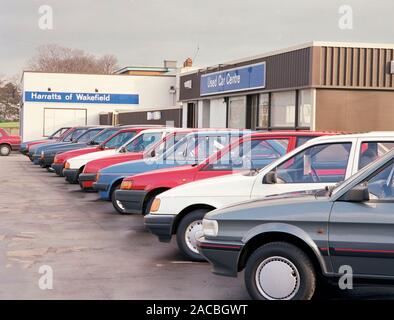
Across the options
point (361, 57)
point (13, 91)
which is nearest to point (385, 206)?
point (361, 57)

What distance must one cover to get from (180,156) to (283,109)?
36.9 feet

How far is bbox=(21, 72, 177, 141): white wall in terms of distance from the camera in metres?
46.0

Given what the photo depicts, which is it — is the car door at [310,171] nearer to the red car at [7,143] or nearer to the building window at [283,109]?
the building window at [283,109]

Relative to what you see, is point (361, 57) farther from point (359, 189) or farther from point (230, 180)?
point (359, 189)

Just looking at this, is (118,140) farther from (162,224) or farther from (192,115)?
(192,115)

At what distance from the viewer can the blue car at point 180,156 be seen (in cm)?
1092

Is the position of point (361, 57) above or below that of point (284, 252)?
above

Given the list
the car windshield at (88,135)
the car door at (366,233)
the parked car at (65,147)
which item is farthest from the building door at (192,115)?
the car door at (366,233)

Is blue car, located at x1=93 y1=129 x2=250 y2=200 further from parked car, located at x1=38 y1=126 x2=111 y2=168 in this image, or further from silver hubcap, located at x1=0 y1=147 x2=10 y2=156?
silver hubcap, located at x1=0 y1=147 x2=10 y2=156

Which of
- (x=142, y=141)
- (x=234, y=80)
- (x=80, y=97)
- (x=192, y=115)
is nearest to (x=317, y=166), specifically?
(x=142, y=141)

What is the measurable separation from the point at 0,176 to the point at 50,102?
82.6 feet

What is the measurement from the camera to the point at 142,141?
1475 centimetres

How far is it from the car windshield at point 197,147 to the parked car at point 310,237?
4777mm
